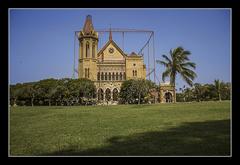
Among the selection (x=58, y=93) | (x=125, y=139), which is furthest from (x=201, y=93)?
(x=125, y=139)

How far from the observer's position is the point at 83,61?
5703 centimetres

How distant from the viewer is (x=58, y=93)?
1531 inches

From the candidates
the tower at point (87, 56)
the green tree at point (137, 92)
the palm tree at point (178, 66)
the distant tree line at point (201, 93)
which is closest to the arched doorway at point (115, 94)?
the tower at point (87, 56)

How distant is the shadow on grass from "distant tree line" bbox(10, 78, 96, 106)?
2648 centimetres

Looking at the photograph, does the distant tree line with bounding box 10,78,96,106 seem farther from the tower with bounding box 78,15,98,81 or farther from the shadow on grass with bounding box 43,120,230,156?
the shadow on grass with bounding box 43,120,230,156

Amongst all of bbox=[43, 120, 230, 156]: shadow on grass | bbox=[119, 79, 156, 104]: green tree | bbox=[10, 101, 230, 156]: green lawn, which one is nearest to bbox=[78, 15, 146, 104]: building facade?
bbox=[119, 79, 156, 104]: green tree

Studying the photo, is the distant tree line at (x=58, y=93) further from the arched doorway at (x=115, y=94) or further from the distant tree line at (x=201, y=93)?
the distant tree line at (x=201, y=93)

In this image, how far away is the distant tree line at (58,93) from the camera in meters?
36.1
